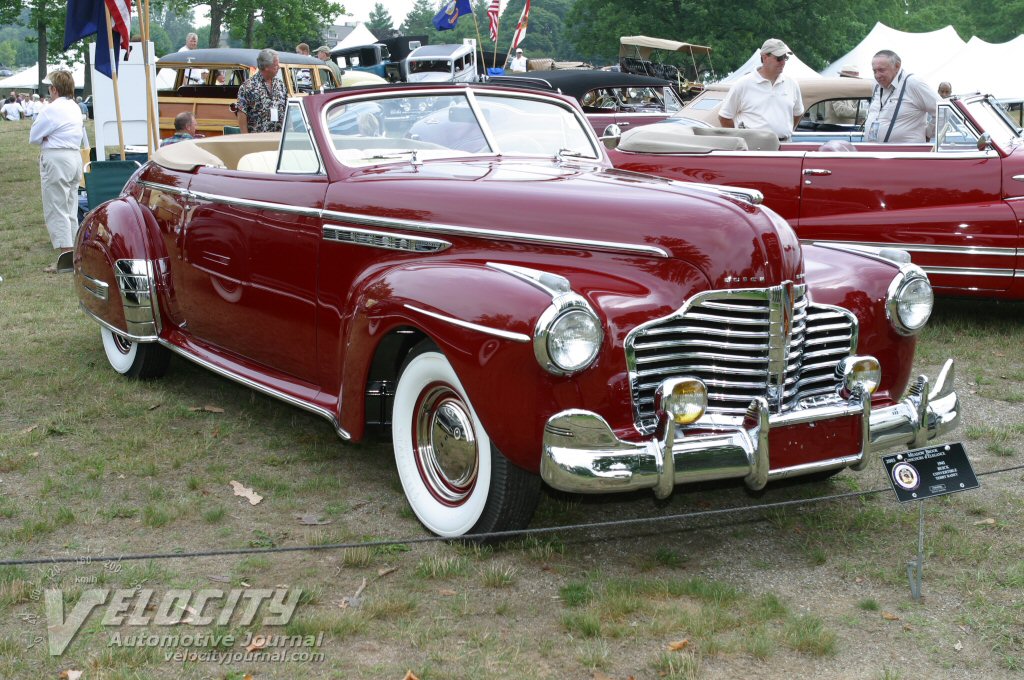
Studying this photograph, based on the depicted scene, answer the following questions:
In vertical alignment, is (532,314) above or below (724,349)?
above

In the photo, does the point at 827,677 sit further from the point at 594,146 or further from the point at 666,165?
the point at 666,165

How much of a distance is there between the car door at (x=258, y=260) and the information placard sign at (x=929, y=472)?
2433 millimetres

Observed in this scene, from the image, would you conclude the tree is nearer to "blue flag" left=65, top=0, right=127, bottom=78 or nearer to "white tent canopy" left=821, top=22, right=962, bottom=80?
"white tent canopy" left=821, top=22, right=962, bottom=80

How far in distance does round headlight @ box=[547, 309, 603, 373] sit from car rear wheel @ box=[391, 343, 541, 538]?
1.52ft

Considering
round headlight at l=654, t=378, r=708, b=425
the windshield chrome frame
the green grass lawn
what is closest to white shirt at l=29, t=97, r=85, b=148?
the green grass lawn

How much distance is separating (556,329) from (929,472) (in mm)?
1338

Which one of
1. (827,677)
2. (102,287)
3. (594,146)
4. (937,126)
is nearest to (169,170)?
(102,287)

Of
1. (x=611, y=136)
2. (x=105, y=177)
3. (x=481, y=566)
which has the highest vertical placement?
(x=611, y=136)

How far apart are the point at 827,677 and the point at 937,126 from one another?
202 inches

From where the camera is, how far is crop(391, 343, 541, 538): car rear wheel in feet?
12.1

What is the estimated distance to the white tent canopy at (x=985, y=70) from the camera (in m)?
26.1

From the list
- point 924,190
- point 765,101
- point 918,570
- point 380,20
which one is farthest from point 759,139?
point 380,20

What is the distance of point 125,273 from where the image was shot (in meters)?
5.76

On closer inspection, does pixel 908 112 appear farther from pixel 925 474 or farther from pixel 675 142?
pixel 925 474
